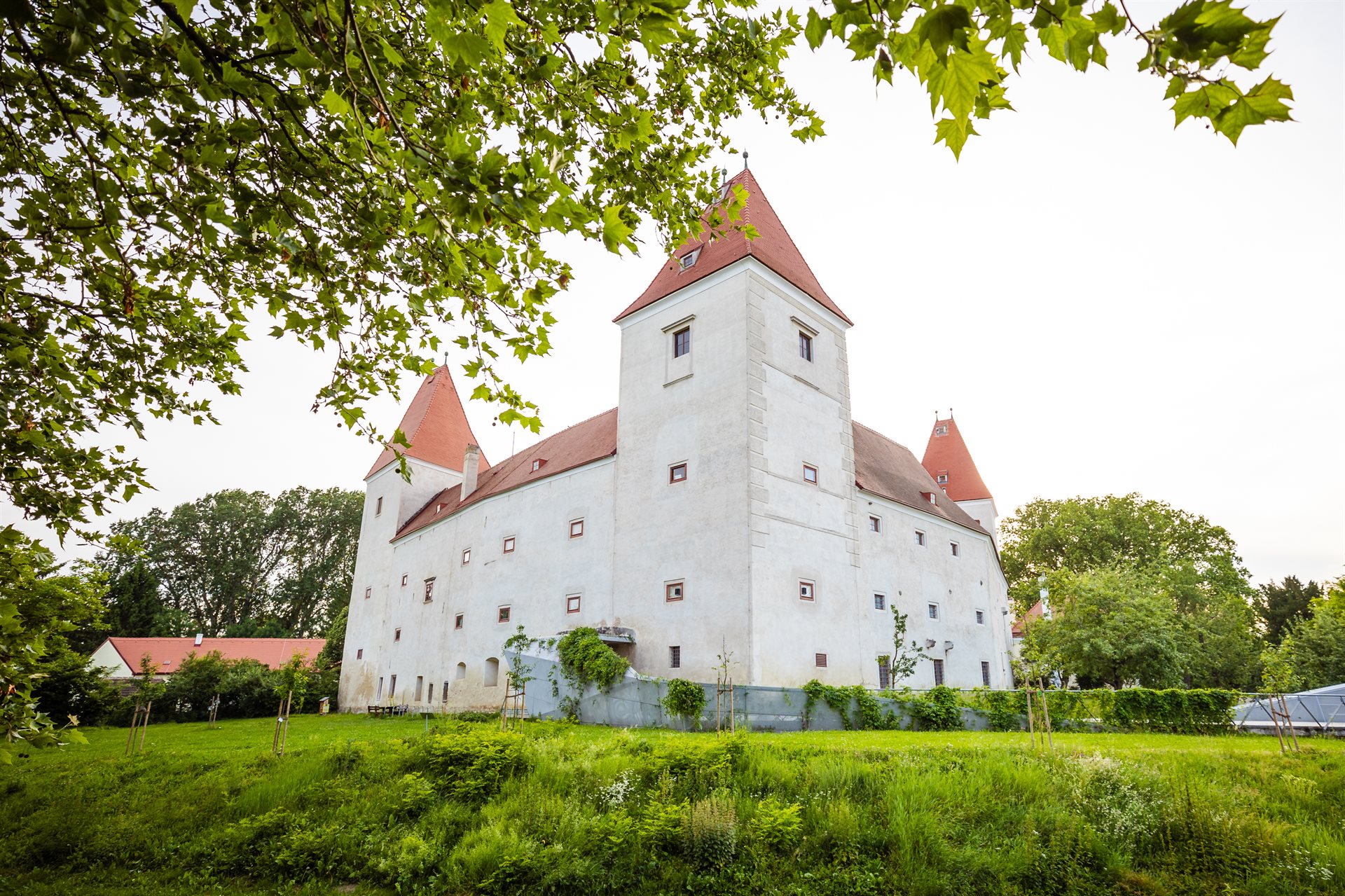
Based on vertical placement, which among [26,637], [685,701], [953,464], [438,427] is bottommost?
[685,701]

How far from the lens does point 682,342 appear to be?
24219 millimetres

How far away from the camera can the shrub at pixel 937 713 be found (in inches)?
728

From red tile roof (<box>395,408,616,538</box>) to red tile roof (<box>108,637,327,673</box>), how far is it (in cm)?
1584

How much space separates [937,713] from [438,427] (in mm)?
29327

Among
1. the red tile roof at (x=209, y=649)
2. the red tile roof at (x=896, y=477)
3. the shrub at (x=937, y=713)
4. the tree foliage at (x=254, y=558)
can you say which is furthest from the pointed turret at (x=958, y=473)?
the tree foliage at (x=254, y=558)

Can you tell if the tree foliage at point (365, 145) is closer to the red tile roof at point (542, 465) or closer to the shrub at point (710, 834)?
the shrub at point (710, 834)

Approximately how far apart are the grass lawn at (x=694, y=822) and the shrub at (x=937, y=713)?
652cm

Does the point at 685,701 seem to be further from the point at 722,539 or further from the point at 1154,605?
the point at 1154,605

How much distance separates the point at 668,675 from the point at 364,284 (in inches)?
668

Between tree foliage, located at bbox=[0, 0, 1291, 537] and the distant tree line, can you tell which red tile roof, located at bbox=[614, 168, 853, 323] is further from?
tree foliage, located at bbox=[0, 0, 1291, 537]

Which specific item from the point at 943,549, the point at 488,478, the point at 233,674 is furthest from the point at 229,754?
the point at 943,549

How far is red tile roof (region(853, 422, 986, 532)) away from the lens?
27.8 metres

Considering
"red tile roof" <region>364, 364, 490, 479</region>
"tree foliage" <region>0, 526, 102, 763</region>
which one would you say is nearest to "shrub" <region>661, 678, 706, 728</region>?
"tree foliage" <region>0, 526, 102, 763</region>

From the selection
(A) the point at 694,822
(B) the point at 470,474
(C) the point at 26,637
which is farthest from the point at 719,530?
(B) the point at 470,474
